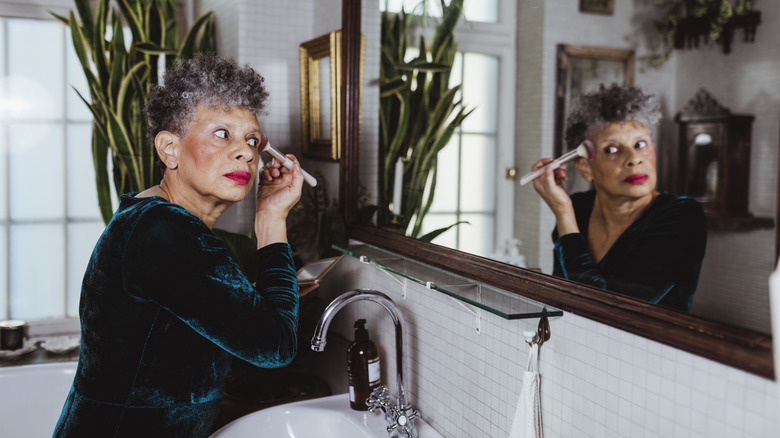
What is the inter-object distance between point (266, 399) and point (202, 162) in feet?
2.72

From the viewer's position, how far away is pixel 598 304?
3.26 ft

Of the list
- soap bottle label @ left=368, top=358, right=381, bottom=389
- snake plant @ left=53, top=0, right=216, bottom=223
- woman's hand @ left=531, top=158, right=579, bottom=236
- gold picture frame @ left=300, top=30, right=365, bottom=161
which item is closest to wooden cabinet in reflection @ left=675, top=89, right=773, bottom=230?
woman's hand @ left=531, top=158, right=579, bottom=236

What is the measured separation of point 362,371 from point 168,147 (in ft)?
2.29

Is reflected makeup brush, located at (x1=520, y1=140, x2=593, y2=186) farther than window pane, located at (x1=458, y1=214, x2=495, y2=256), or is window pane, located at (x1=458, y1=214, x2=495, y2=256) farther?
window pane, located at (x1=458, y1=214, x2=495, y2=256)

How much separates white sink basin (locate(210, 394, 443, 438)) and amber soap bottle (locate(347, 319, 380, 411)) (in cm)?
4

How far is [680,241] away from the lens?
873 mm

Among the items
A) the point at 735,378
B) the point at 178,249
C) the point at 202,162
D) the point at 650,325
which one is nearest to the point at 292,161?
the point at 202,162

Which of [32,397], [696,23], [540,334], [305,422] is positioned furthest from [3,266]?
[696,23]

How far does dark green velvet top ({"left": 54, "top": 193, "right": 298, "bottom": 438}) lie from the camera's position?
1.13m

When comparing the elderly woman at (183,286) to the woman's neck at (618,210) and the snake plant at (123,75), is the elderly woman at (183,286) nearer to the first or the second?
the woman's neck at (618,210)

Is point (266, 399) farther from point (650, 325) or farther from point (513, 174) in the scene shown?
point (650, 325)

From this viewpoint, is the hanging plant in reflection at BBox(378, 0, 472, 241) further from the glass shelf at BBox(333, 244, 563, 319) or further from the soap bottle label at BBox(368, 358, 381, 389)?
the soap bottle label at BBox(368, 358, 381, 389)

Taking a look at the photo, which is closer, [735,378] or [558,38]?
[735,378]

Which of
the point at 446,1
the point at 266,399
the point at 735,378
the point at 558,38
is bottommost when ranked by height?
the point at 266,399
